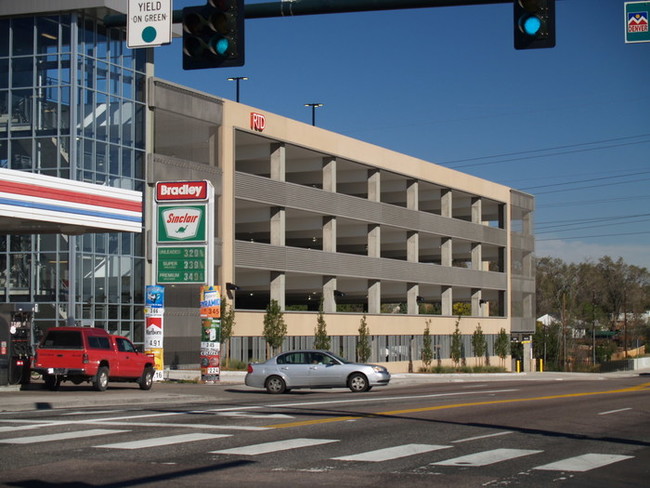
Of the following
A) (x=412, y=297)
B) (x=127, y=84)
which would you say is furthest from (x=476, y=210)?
(x=127, y=84)

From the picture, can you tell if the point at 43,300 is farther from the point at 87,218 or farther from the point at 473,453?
the point at 473,453

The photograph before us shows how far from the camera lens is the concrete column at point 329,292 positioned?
61250mm

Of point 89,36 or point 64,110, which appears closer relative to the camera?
point 64,110

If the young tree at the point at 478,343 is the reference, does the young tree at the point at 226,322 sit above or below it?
above

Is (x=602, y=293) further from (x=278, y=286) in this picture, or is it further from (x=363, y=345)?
(x=278, y=286)

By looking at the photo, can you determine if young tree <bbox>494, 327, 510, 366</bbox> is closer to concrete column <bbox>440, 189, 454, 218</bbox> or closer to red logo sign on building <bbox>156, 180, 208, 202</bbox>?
concrete column <bbox>440, 189, 454, 218</bbox>

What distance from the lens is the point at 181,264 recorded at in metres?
40.2

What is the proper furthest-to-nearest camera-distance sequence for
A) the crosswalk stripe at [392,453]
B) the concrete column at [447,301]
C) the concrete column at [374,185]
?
the concrete column at [447,301] < the concrete column at [374,185] < the crosswalk stripe at [392,453]

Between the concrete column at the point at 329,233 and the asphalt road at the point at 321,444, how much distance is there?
3677cm

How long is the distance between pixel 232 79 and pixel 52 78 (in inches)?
842

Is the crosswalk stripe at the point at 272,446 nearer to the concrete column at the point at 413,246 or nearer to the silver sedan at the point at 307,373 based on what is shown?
the silver sedan at the point at 307,373

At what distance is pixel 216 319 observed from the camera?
38844 millimetres

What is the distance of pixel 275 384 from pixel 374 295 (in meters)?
35.8

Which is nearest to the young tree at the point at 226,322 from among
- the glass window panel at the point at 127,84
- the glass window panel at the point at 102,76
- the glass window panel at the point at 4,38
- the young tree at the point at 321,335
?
the young tree at the point at 321,335
